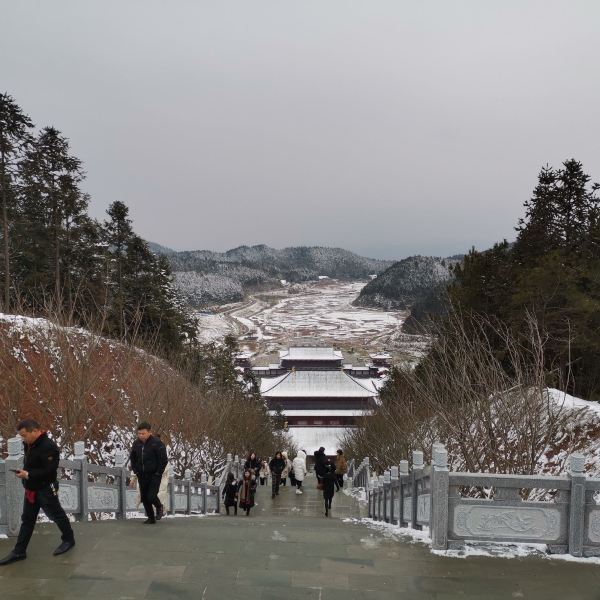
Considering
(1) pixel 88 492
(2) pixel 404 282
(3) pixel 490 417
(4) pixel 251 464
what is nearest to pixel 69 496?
(1) pixel 88 492

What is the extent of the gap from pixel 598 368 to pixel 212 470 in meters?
16.8

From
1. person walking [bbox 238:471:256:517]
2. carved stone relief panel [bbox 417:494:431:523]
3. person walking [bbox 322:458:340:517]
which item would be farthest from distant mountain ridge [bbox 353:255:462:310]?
carved stone relief panel [bbox 417:494:431:523]

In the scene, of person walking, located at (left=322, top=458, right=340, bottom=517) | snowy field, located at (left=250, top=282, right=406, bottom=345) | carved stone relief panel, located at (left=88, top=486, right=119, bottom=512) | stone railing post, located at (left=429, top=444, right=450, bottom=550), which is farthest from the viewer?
snowy field, located at (left=250, top=282, right=406, bottom=345)

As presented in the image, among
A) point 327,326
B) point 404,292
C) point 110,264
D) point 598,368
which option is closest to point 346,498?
point 598,368

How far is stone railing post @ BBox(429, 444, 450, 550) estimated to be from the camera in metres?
5.48

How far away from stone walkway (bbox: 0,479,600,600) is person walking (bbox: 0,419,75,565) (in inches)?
9.6

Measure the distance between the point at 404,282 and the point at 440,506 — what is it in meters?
181

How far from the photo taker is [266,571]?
15.9 feet

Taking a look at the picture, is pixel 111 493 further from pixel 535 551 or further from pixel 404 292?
pixel 404 292

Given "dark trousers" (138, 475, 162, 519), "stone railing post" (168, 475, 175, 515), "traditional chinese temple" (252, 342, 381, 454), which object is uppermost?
"dark trousers" (138, 475, 162, 519)

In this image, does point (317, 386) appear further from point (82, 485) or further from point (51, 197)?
point (82, 485)

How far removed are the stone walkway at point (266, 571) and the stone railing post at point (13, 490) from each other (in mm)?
293

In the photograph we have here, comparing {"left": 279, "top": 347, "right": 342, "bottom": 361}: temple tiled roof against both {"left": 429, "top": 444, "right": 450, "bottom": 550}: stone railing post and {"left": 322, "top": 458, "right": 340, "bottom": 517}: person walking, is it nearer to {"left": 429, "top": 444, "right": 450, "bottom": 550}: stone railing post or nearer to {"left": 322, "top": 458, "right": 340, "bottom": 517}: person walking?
{"left": 322, "top": 458, "right": 340, "bottom": 517}: person walking

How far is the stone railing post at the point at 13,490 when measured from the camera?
559 centimetres
